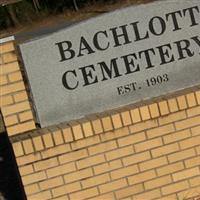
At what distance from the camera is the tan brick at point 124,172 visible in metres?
5.40

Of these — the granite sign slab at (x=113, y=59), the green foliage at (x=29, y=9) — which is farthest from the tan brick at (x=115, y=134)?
the green foliage at (x=29, y=9)

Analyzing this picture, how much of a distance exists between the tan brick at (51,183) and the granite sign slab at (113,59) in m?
0.46

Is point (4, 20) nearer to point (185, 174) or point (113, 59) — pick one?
point (113, 59)

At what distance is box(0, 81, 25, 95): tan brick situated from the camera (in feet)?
17.2

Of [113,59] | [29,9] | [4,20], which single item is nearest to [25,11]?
[29,9]

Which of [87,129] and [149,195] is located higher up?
[87,129]

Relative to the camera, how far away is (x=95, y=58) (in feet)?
17.6

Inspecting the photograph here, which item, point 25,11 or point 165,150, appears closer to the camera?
point 165,150

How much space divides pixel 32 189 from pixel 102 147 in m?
0.65

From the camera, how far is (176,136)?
17.8 feet

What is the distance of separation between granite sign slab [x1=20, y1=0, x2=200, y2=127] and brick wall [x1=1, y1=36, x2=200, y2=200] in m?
0.13

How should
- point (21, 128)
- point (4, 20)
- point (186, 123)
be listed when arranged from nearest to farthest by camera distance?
point (21, 128), point (186, 123), point (4, 20)

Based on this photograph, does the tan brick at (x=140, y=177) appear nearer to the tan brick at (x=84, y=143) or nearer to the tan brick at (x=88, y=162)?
the tan brick at (x=88, y=162)

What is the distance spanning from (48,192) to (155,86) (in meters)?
1.23
